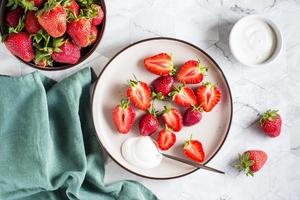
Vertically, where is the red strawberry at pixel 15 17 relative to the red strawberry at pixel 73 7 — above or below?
below

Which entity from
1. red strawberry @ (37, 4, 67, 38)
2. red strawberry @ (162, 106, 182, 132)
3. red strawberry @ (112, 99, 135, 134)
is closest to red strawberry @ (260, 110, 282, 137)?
red strawberry @ (162, 106, 182, 132)

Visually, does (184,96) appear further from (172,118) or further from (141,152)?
(141,152)

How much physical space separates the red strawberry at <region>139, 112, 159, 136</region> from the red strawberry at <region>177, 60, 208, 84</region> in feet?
0.42

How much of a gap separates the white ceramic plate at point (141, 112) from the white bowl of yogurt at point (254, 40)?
0.09 meters

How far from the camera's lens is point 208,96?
1.39 metres

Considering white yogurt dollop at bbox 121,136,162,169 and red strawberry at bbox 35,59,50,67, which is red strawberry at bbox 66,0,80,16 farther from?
white yogurt dollop at bbox 121,136,162,169

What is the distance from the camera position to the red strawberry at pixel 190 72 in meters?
1.38

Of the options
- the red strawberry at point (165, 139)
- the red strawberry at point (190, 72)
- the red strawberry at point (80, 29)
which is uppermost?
the red strawberry at point (80, 29)

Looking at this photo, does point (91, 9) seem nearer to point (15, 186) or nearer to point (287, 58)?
point (15, 186)

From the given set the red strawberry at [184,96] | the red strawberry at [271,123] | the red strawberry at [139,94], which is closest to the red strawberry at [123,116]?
the red strawberry at [139,94]

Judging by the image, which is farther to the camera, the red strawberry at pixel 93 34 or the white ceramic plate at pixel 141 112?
the white ceramic plate at pixel 141 112

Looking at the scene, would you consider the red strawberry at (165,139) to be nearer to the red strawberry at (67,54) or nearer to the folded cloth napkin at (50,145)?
the folded cloth napkin at (50,145)

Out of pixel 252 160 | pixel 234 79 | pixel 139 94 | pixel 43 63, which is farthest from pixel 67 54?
pixel 252 160

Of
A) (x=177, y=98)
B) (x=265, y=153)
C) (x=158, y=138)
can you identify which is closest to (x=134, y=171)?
(x=158, y=138)
